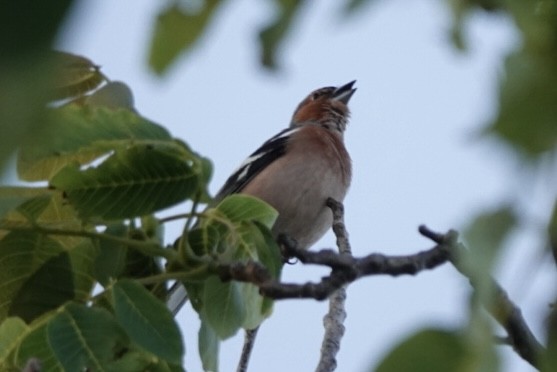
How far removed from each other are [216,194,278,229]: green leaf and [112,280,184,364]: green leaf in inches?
14.7

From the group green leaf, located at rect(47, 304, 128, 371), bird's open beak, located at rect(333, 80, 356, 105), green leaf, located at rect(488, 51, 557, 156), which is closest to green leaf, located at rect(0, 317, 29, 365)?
green leaf, located at rect(47, 304, 128, 371)

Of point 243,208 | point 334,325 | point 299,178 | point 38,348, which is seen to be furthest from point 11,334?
point 299,178

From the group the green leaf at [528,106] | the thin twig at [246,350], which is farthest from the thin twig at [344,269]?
the green leaf at [528,106]

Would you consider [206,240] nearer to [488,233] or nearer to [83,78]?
[83,78]

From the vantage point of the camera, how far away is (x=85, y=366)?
2.50m

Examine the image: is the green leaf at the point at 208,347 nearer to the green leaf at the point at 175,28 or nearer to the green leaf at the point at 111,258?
the green leaf at the point at 111,258

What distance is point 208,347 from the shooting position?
9.22ft

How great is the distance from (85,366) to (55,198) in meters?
0.54

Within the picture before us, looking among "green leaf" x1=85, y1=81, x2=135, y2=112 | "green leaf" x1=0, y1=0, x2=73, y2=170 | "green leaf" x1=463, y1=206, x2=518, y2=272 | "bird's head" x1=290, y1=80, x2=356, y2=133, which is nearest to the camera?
"green leaf" x1=0, y1=0, x2=73, y2=170

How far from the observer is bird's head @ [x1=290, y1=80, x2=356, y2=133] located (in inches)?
374

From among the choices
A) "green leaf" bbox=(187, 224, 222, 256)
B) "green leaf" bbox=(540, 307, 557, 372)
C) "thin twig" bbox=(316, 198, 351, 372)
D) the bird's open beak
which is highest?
"green leaf" bbox=(540, 307, 557, 372)

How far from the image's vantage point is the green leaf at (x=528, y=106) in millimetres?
547

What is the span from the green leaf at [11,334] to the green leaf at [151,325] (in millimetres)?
366

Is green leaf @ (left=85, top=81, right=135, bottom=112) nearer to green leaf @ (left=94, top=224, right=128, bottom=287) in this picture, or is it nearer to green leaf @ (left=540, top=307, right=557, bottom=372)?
green leaf @ (left=94, top=224, right=128, bottom=287)
